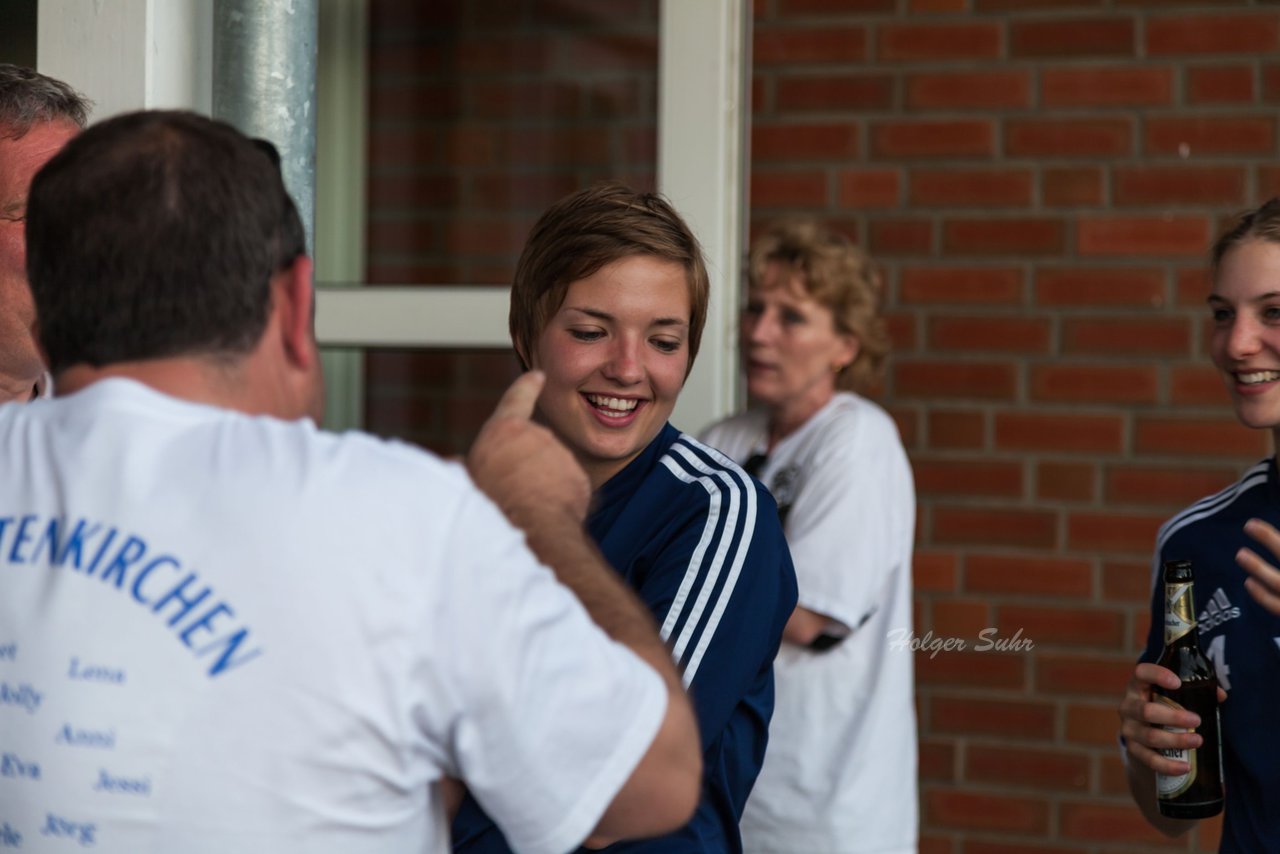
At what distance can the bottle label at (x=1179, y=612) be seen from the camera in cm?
204

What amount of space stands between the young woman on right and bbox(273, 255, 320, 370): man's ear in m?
1.36

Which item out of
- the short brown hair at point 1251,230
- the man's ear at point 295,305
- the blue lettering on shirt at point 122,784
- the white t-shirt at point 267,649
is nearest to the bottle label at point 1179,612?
the short brown hair at point 1251,230

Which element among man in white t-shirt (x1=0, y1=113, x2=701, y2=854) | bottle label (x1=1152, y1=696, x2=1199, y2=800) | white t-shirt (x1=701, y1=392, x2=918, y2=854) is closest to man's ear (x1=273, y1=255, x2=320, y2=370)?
man in white t-shirt (x1=0, y1=113, x2=701, y2=854)

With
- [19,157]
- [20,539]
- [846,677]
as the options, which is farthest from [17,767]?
[846,677]

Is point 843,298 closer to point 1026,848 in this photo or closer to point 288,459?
point 1026,848

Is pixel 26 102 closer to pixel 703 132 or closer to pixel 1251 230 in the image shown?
pixel 703 132

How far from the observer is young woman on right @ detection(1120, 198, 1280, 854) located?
79.8 inches

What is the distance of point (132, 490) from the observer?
104 centimetres

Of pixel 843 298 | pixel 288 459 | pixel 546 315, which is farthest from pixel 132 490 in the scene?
pixel 843 298

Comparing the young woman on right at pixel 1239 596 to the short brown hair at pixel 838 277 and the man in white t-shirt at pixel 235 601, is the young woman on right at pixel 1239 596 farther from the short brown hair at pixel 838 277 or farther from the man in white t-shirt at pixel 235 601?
the man in white t-shirt at pixel 235 601

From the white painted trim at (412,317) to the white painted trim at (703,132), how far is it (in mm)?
452

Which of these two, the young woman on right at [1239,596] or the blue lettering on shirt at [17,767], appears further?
the young woman on right at [1239,596]

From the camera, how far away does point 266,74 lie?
1.69m

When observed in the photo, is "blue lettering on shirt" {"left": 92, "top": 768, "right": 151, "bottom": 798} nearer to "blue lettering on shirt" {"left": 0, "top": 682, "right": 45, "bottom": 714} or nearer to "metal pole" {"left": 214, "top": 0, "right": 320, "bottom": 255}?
"blue lettering on shirt" {"left": 0, "top": 682, "right": 45, "bottom": 714}
